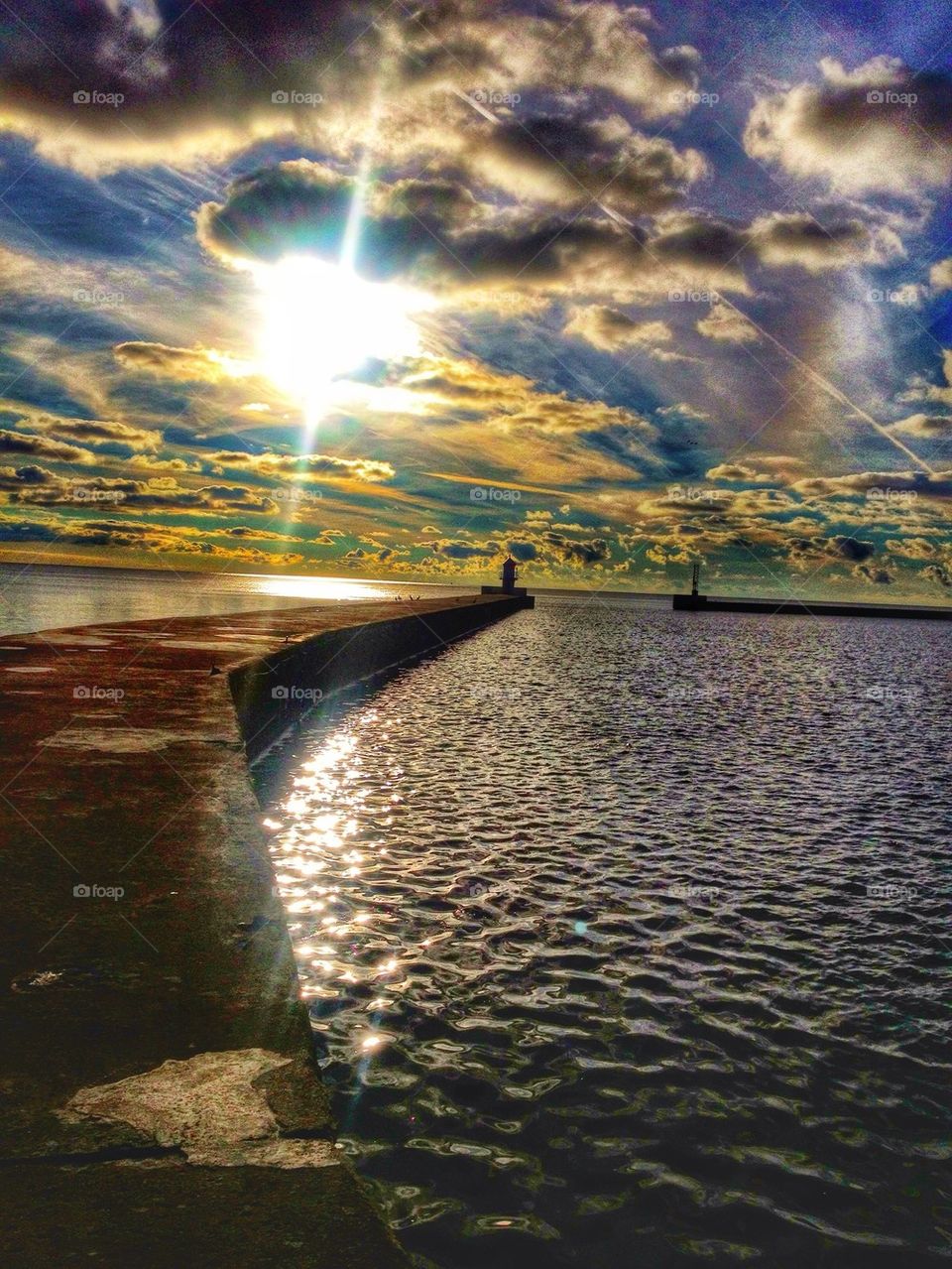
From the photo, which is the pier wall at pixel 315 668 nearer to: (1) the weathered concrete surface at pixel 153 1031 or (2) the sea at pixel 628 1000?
(2) the sea at pixel 628 1000

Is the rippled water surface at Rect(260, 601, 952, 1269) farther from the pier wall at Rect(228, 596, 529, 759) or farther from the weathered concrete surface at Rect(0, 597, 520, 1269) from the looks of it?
the pier wall at Rect(228, 596, 529, 759)

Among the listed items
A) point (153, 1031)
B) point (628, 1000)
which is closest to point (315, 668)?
point (628, 1000)

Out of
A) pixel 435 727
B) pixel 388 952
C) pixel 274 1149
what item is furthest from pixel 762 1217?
pixel 435 727

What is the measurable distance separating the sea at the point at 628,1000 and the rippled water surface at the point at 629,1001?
0.01 m

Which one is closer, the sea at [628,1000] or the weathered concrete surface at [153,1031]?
the weathered concrete surface at [153,1031]

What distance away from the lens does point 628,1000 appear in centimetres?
442

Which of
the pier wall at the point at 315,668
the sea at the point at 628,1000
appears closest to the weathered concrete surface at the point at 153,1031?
the sea at the point at 628,1000

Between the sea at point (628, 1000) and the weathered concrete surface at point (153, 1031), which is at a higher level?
the weathered concrete surface at point (153, 1031)

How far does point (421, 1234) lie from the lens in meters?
2.64

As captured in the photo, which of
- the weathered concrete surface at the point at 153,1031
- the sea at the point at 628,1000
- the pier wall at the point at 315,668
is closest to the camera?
the weathered concrete surface at the point at 153,1031

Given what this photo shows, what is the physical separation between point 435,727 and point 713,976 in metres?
8.82

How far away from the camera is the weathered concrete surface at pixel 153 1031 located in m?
1.92

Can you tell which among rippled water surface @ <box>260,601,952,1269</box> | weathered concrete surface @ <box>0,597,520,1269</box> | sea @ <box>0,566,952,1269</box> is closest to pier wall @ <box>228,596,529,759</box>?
sea @ <box>0,566,952,1269</box>

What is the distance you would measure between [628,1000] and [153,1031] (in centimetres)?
252
